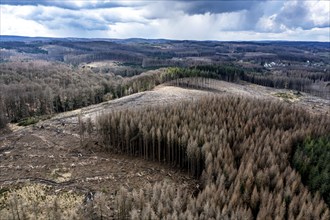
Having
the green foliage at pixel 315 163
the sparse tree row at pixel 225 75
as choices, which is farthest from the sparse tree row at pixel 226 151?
the sparse tree row at pixel 225 75

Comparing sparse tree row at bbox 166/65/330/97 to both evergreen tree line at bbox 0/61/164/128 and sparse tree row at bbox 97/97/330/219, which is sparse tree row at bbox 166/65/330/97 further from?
sparse tree row at bbox 97/97/330/219

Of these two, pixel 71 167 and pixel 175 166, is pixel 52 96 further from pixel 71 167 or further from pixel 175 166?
pixel 175 166

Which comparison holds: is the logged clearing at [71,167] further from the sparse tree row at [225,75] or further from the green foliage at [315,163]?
the sparse tree row at [225,75]

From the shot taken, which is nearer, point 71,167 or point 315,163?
point 315,163

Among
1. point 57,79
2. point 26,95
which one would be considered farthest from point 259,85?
point 26,95

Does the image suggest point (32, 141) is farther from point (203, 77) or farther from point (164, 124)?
point (203, 77)

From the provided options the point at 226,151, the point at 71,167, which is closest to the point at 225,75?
the point at 226,151

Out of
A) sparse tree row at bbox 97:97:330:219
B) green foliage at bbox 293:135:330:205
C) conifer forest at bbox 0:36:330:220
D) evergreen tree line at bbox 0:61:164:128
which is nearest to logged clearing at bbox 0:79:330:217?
conifer forest at bbox 0:36:330:220
